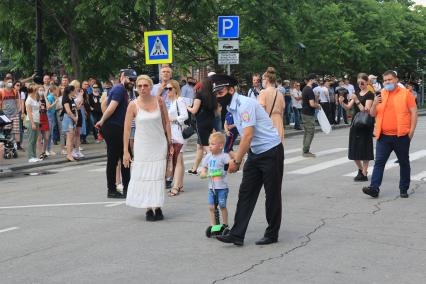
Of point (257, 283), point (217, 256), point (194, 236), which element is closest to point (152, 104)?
point (194, 236)

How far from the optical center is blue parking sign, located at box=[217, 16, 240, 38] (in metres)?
20.4

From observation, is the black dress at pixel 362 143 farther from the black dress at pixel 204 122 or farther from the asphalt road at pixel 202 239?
the black dress at pixel 204 122

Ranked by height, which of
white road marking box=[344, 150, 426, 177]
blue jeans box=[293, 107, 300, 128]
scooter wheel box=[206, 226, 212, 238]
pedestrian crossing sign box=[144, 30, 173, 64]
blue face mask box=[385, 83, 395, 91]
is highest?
pedestrian crossing sign box=[144, 30, 173, 64]

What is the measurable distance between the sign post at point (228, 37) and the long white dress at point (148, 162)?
11830mm

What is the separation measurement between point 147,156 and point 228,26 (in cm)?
1223

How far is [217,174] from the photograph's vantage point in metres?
7.64

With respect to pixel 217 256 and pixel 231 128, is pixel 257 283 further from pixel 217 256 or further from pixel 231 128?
pixel 231 128

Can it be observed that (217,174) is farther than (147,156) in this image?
No

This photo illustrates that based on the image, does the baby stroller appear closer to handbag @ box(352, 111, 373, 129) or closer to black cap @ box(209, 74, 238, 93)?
handbag @ box(352, 111, 373, 129)

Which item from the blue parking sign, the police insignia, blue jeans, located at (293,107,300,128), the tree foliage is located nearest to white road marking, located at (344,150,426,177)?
the police insignia

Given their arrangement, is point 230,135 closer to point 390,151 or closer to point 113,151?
point 113,151

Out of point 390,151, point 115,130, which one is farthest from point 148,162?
point 390,151

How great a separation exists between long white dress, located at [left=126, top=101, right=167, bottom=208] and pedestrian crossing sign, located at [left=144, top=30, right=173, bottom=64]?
362 inches

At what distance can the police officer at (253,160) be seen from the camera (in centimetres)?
695
